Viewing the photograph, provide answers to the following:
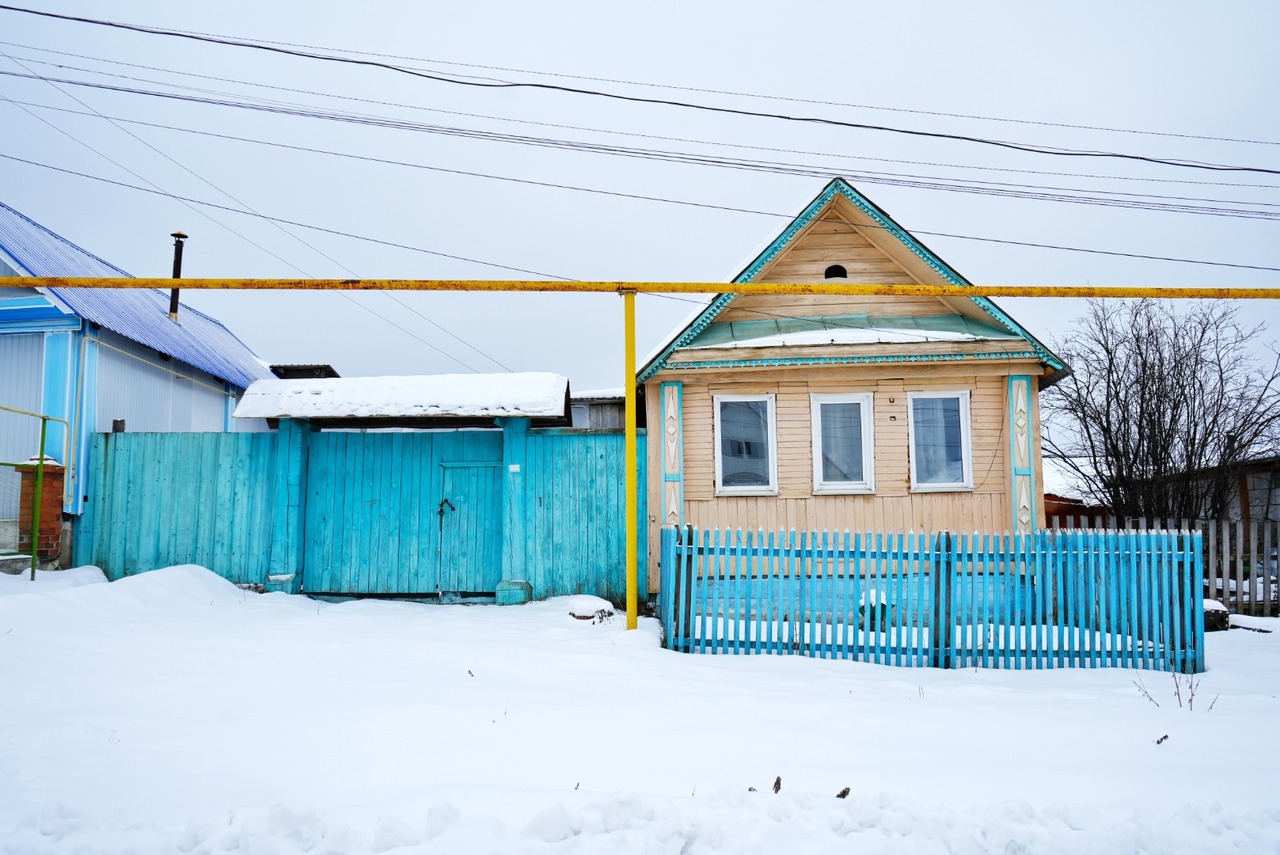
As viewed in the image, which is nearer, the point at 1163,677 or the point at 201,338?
the point at 1163,677

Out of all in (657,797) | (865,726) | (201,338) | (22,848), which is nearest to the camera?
(22,848)

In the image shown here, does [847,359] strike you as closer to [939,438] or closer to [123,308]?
[939,438]

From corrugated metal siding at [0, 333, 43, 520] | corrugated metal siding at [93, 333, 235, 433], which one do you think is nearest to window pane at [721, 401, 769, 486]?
corrugated metal siding at [93, 333, 235, 433]

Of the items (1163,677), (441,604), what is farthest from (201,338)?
(1163,677)

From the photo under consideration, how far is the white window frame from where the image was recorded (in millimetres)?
11156

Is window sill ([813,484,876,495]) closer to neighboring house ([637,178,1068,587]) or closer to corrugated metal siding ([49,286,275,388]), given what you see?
neighboring house ([637,178,1068,587])

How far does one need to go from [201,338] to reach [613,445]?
11.3 metres

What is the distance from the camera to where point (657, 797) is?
3754 millimetres

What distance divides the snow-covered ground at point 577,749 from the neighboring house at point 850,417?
3556mm

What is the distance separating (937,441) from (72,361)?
12.8 m

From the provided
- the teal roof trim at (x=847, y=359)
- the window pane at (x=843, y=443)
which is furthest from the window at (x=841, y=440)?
the teal roof trim at (x=847, y=359)

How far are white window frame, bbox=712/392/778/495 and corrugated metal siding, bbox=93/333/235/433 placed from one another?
30.6ft

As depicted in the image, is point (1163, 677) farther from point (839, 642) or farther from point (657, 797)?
point (657, 797)

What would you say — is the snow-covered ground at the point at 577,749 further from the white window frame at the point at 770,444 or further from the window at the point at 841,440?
the window at the point at 841,440
